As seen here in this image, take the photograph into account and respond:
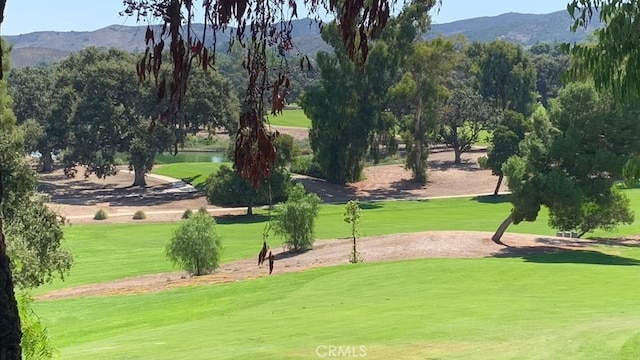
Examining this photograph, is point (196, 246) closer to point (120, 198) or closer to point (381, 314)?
point (381, 314)

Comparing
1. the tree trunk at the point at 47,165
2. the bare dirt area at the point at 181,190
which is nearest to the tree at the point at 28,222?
the bare dirt area at the point at 181,190

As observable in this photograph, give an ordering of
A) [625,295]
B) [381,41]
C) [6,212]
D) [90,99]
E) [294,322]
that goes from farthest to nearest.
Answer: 1. [90,99]
2. [381,41]
3. [6,212]
4. [625,295]
5. [294,322]

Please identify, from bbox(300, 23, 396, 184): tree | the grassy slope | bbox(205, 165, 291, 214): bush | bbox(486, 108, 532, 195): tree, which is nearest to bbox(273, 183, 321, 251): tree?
the grassy slope

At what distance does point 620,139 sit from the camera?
29.2m

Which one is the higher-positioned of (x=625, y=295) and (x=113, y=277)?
(x=625, y=295)

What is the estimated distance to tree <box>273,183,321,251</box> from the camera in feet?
108

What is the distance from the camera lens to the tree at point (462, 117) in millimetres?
71062

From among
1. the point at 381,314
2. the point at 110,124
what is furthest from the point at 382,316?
the point at 110,124

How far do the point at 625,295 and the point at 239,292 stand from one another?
10.5 metres

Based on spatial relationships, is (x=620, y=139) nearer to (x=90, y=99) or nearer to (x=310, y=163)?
(x=310, y=163)

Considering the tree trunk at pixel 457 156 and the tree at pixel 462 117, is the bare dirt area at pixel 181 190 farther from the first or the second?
the tree at pixel 462 117

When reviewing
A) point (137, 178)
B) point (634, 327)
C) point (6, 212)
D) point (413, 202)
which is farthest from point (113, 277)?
point (137, 178)
